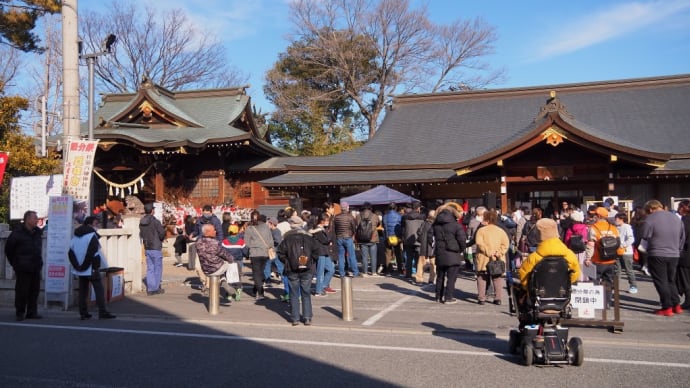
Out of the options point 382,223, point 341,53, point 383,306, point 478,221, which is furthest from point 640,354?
point 341,53

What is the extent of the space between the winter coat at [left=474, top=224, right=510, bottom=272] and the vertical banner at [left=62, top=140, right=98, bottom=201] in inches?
279

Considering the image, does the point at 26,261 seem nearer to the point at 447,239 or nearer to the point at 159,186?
the point at 447,239

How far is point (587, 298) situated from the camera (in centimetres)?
794

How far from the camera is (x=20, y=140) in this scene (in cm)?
1720

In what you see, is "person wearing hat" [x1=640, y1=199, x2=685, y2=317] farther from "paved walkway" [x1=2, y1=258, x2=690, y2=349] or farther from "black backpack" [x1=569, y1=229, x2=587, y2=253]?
"black backpack" [x1=569, y1=229, x2=587, y2=253]

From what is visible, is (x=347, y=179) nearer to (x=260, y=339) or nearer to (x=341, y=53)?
(x=260, y=339)

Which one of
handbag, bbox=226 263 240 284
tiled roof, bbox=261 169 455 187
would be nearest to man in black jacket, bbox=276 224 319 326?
handbag, bbox=226 263 240 284

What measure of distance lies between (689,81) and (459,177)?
1100 centimetres

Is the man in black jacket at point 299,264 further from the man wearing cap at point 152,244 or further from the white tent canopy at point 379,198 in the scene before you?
the white tent canopy at point 379,198

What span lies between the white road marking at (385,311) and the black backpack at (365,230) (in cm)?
258

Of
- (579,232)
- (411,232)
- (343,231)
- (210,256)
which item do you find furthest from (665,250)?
(210,256)

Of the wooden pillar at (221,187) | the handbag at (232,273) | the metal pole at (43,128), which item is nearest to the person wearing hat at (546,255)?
the handbag at (232,273)

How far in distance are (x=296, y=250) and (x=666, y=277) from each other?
5532mm

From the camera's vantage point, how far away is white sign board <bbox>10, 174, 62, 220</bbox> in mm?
12109
